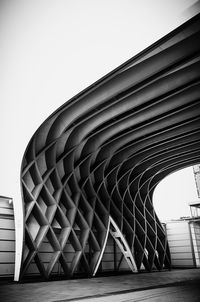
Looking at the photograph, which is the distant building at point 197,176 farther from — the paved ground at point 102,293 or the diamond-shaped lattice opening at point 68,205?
the paved ground at point 102,293

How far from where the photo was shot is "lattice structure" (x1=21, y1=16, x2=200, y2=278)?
10406mm

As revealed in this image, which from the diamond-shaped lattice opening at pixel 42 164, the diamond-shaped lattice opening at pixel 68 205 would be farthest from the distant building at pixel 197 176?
the diamond-shaped lattice opening at pixel 42 164

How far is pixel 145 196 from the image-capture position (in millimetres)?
26297

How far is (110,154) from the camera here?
18172mm

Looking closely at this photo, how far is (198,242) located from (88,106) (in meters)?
22.4

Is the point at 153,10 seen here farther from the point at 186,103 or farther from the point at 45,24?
the point at 186,103

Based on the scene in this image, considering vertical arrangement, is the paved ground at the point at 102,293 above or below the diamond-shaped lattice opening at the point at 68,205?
below

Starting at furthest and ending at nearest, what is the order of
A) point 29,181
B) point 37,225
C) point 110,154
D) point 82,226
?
point 110,154 → point 82,226 → point 29,181 → point 37,225

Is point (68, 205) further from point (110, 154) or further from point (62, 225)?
point (110, 154)

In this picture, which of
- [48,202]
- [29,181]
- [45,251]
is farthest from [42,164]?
[45,251]

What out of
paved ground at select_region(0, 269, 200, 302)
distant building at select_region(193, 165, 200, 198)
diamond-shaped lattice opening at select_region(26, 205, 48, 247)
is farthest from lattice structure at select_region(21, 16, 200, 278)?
distant building at select_region(193, 165, 200, 198)

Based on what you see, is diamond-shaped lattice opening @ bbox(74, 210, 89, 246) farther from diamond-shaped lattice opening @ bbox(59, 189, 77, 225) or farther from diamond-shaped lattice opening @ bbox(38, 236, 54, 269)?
diamond-shaped lattice opening @ bbox(38, 236, 54, 269)

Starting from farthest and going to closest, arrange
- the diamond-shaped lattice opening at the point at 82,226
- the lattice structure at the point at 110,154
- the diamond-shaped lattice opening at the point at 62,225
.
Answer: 1. the diamond-shaped lattice opening at the point at 82,226
2. the diamond-shaped lattice opening at the point at 62,225
3. the lattice structure at the point at 110,154

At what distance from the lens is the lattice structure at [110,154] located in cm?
1041
